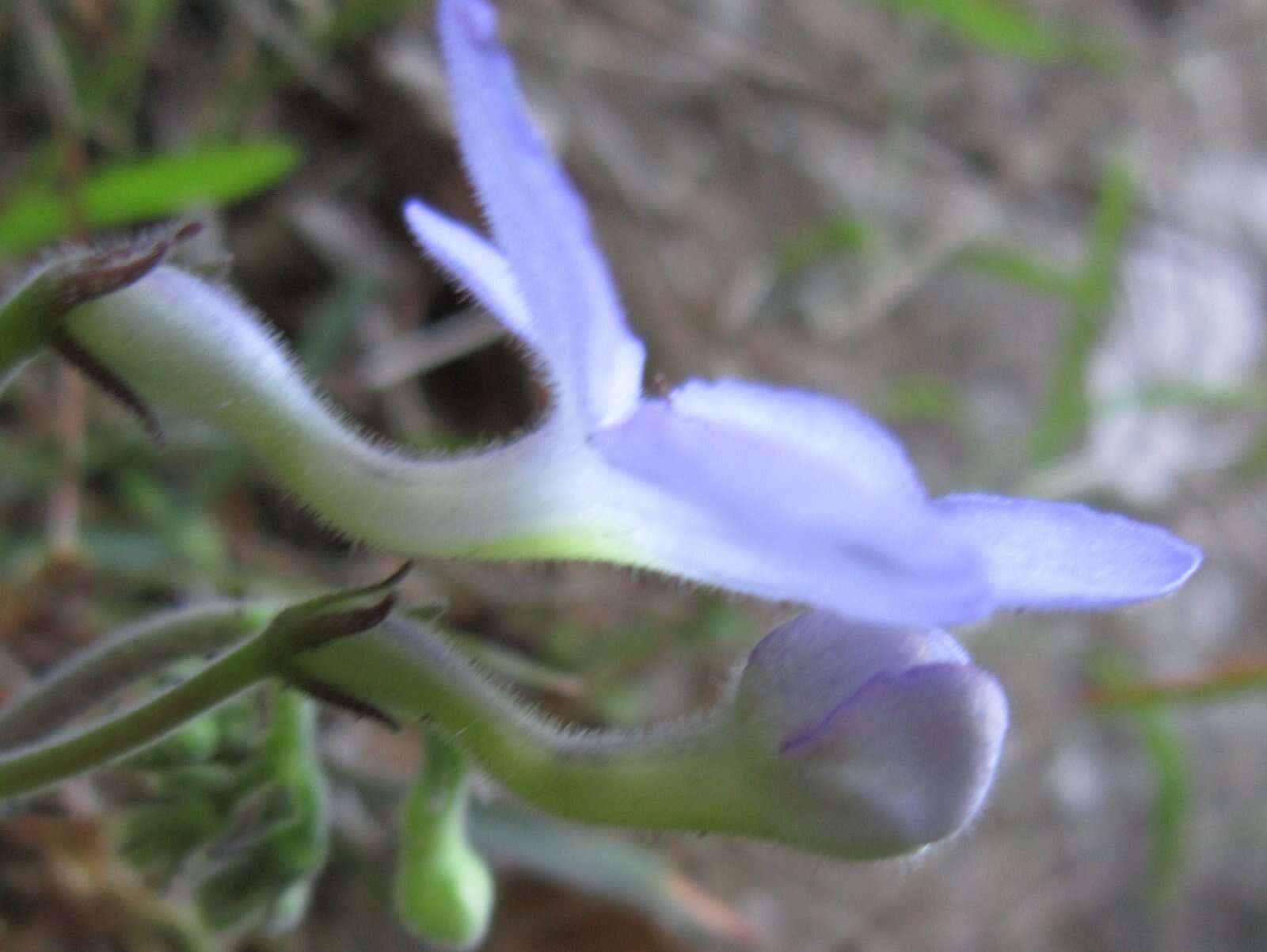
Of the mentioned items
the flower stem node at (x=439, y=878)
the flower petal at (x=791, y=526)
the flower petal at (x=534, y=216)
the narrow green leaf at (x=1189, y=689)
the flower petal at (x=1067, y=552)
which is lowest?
the narrow green leaf at (x=1189, y=689)

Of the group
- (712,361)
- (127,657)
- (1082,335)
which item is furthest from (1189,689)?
(127,657)

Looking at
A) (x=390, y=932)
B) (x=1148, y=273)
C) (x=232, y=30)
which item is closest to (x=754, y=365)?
(x=232, y=30)

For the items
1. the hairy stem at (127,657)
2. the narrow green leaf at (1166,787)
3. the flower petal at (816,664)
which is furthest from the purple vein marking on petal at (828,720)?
the narrow green leaf at (1166,787)

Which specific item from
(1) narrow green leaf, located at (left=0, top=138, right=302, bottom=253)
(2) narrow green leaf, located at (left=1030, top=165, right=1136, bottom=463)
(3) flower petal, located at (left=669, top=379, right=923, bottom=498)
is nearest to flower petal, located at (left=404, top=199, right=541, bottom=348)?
(3) flower petal, located at (left=669, top=379, right=923, bottom=498)

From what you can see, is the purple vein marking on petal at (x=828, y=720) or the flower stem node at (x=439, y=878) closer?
the purple vein marking on petal at (x=828, y=720)

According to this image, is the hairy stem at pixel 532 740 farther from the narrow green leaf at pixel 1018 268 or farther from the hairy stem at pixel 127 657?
the narrow green leaf at pixel 1018 268

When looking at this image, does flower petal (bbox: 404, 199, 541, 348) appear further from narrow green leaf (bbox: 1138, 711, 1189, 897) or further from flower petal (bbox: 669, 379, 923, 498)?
narrow green leaf (bbox: 1138, 711, 1189, 897)

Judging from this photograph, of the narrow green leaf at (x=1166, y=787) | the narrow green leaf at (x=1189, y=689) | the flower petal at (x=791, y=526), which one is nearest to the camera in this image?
the flower petal at (x=791, y=526)

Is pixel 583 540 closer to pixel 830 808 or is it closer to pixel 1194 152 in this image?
pixel 830 808
